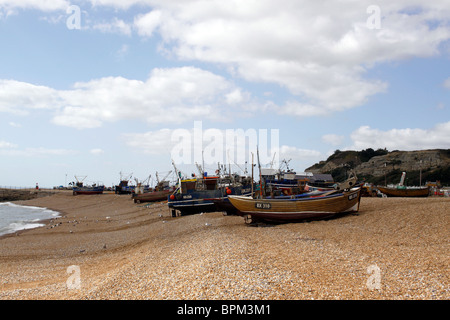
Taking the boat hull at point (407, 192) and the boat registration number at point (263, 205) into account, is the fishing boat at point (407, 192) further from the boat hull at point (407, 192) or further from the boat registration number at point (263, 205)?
the boat registration number at point (263, 205)

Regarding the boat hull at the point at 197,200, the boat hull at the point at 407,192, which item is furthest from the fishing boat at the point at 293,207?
the boat hull at the point at 407,192

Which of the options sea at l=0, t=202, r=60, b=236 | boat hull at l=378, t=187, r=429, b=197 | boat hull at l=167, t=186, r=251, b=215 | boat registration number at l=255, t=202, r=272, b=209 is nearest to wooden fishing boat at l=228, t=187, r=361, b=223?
Result: boat registration number at l=255, t=202, r=272, b=209

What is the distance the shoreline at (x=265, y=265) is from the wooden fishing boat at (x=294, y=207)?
83 cm

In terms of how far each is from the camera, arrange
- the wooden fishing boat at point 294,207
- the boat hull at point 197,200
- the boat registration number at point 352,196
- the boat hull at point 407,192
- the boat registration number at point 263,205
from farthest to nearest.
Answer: the boat hull at point 407,192
the boat hull at point 197,200
the boat registration number at point 352,196
the boat registration number at point 263,205
the wooden fishing boat at point 294,207

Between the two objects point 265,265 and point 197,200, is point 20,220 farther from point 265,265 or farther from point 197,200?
point 265,265

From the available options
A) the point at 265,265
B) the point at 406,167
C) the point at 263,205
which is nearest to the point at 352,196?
the point at 263,205

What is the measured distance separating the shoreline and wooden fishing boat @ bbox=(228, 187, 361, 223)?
829 mm

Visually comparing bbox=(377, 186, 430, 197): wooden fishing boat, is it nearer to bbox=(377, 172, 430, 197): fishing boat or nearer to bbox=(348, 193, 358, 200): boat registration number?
bbox=(377, 172, 430, 197): fishing boat

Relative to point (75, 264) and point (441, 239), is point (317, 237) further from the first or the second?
point (75, 264)

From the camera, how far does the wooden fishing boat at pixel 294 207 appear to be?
69.8 ft

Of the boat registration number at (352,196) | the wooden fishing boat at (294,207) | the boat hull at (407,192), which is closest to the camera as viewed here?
the wooden fishing boat at (294,207)

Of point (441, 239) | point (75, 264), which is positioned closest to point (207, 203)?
point (75, 264)

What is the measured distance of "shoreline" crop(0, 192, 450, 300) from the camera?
27.7 feet

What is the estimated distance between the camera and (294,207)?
2127 centimetres
